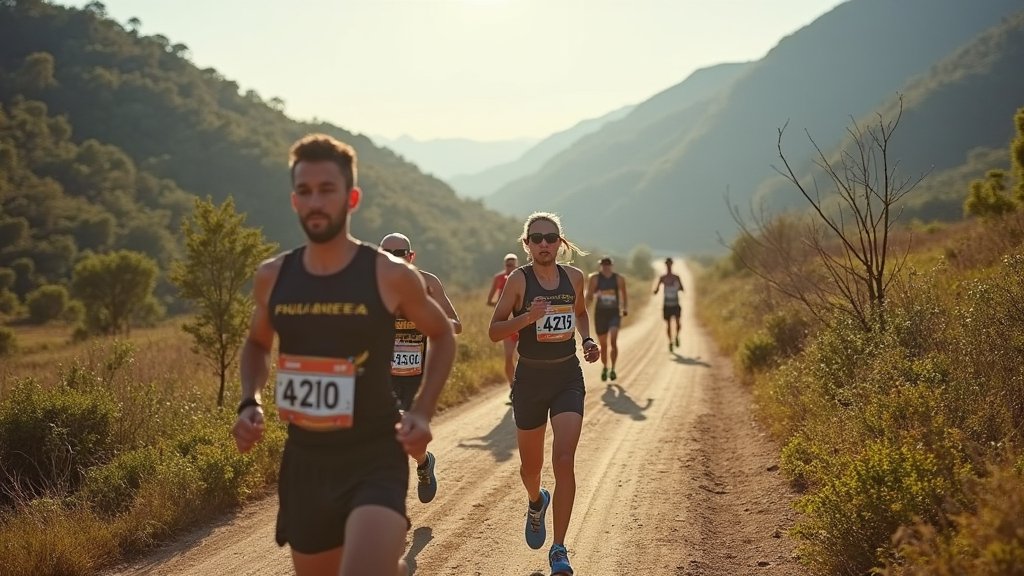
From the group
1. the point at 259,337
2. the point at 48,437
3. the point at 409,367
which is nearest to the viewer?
the point at 259,337

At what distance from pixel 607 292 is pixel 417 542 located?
32.2 ft

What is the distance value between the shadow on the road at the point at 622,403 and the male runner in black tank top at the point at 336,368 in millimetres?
8598

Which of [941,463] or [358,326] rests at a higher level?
[358,326]

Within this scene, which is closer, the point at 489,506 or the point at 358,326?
the point at 358,326

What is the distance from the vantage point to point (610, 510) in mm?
6785

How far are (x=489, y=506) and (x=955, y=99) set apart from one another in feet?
488

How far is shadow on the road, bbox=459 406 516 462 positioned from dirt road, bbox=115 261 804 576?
0.08 feet

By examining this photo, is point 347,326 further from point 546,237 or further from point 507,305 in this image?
point 546,237

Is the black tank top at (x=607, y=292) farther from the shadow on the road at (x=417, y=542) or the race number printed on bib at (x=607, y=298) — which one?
the shadow on the road at (x=417, y=542)

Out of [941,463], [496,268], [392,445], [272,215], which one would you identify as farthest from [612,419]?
[496,268]

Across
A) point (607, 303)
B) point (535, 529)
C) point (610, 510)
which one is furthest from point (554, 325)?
point (607, 303)

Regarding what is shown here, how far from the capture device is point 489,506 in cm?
693

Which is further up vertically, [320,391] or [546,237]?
[546,237]

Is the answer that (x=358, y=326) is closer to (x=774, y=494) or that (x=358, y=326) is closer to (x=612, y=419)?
(x=774, y=494)
